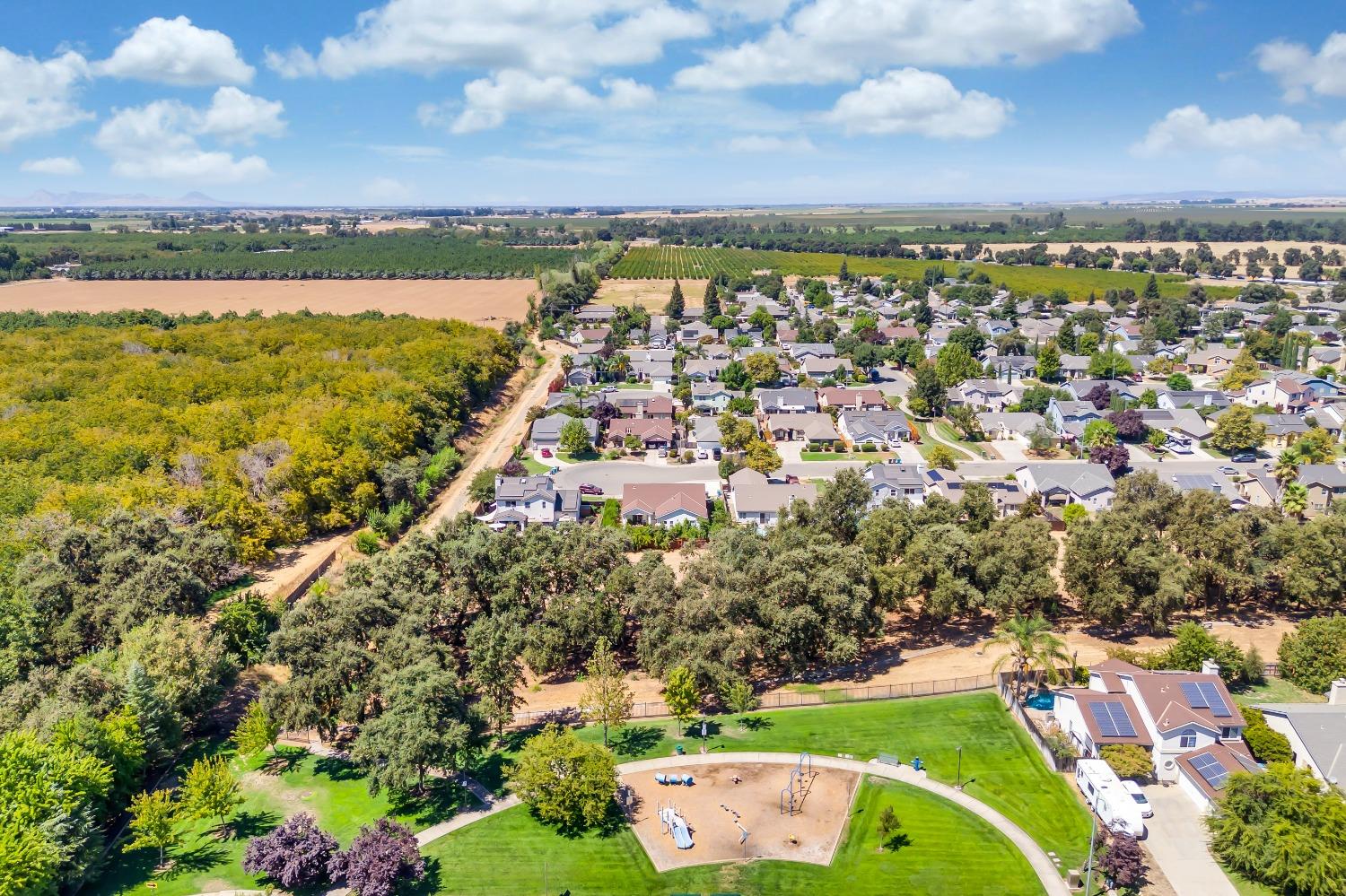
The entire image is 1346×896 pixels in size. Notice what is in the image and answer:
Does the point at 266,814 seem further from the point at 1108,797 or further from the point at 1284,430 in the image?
the point at 1284,430

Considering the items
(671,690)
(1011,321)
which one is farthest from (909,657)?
(1011,321)

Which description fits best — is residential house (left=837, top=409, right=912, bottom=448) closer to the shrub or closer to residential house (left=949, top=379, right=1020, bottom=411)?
residential house (left=949, top=379, right=1020, bottom=411)

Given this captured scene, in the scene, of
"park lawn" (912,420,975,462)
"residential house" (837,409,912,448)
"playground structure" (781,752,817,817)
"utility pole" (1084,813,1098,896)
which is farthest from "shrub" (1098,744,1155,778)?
"residential house" (837,409,912,448)

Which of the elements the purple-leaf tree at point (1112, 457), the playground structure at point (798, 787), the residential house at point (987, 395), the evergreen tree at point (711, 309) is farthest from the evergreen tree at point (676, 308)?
the playground structure at point (798, 787)

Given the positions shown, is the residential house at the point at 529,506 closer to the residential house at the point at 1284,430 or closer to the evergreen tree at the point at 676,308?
the residential house at the point at 1284,430

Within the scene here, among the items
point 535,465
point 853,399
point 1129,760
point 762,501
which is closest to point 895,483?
point 762,501
